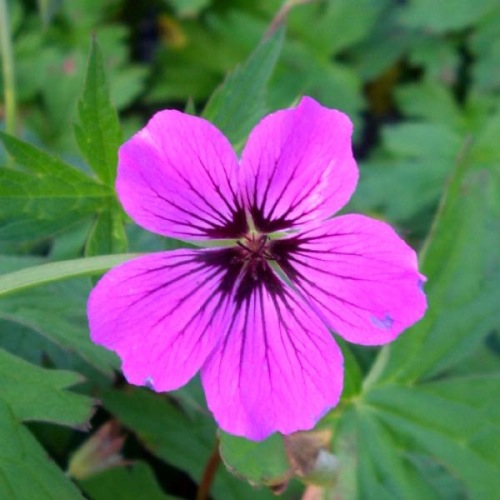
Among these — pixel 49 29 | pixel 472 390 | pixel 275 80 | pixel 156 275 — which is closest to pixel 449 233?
pixel 472 390

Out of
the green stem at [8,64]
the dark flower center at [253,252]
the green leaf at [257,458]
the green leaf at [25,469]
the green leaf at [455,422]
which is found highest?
the dark flower center at [253,252]

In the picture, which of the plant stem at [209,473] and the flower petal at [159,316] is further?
the plant stem at [209,473]

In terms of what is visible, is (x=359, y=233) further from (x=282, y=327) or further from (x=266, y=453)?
(x=266, y=453)

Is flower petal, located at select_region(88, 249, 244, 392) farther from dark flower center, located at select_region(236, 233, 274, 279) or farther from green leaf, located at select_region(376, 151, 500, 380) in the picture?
green leaf, located at select_region(376, 151, 500, 380)

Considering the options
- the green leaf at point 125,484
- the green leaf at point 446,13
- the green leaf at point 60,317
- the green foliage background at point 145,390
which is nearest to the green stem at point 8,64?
the green foliage background at point 145,390

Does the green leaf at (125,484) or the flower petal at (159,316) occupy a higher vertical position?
the flower petal at (159,316)

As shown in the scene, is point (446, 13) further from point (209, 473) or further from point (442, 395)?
point (209, 473)

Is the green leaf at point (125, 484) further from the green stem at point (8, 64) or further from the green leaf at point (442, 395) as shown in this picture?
the green stem at point (8, 64)
